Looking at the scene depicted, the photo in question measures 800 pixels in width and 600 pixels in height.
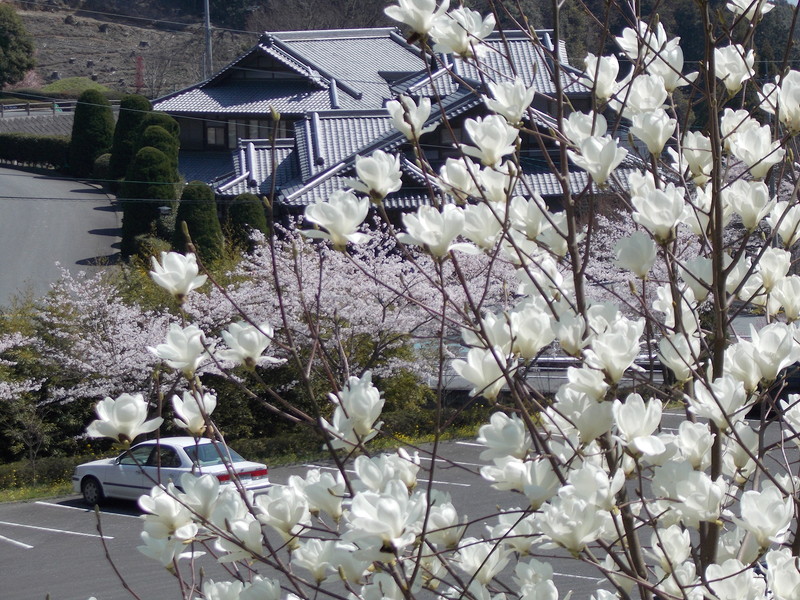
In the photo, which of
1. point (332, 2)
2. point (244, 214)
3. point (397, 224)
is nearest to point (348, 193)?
point (244, 214)

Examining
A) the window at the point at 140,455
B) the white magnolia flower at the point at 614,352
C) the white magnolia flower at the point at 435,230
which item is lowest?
the window at the point at 140,455

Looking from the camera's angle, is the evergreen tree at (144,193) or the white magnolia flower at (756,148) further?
the evergreen tree at (144,193)

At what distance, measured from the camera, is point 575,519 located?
4.07 feet

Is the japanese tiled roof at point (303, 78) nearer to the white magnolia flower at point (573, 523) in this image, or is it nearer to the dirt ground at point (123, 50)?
the dirt ground at point (123, 50)

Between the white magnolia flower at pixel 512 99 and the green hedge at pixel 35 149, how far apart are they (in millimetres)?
33797

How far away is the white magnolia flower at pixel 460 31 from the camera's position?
1.78m

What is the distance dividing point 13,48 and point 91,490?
39.8 m

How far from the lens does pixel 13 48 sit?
147 feet

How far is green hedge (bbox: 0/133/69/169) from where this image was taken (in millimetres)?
33469

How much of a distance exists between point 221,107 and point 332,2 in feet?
57.8

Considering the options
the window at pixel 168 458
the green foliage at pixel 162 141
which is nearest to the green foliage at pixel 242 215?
the green foliage at pixel 162 141

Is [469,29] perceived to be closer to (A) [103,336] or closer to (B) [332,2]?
(A) [103,336]

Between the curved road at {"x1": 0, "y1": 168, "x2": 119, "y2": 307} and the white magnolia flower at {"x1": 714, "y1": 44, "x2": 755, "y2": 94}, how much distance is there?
1826 centimetres

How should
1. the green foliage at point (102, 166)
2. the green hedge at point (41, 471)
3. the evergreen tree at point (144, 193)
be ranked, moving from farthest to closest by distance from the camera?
the green foliage at point (102, 166) < the evergreen tree at point (144, 193) < the green hedge at point (41, 471)
